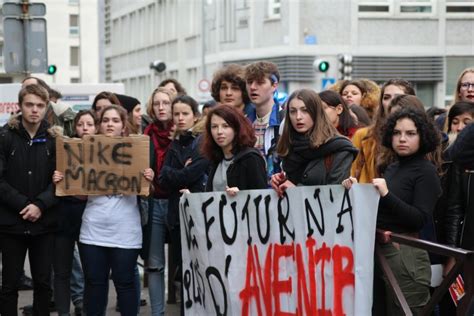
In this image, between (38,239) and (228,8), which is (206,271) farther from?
(228,8)

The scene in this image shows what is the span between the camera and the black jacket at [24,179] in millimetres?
8070

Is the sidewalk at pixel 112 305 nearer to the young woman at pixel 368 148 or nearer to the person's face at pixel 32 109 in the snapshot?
the person's face at pixel 32 109

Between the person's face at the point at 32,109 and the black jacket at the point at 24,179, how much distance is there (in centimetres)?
8

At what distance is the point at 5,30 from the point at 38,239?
5.75 metres

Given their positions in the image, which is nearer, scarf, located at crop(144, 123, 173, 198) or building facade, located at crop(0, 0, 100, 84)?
scarf, located at crop(144, 123, 173, 198)

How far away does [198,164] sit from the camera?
795cm

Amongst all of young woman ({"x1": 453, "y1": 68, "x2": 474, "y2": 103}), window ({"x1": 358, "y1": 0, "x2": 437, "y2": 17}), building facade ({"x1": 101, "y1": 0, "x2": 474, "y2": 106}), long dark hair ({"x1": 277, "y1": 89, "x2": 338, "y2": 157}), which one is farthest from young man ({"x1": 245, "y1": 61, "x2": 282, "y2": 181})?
window ({"x1": 358, "y1": 0, "x2": 437, "y2": 17})

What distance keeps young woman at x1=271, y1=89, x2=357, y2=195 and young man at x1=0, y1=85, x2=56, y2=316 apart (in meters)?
2.19

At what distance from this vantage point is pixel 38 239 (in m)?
8.19

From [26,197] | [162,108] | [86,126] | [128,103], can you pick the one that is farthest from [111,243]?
[128,103]

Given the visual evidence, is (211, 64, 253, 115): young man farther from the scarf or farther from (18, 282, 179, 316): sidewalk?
(18, 282, 179, 316): sidewalk

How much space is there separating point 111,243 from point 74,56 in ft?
281

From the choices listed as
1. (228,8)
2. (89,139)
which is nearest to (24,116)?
(89,139)

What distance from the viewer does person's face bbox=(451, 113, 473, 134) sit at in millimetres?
7578
